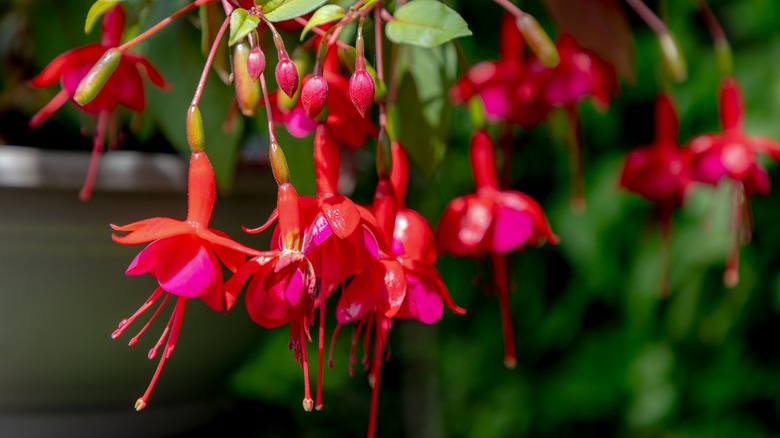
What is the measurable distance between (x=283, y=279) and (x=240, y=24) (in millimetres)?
101

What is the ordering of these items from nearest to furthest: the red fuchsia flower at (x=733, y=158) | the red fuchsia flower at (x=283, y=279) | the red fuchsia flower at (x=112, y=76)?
the red fuchsia flower at (x=283, y=279), the red fuchsia flower at (x=112, y=76), the red fuchsia flower at (x=733, y=158)

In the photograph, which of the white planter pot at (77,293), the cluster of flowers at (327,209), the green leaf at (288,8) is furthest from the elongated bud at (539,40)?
the white planter pot at (77,293)

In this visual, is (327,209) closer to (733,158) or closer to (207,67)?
(207,67)

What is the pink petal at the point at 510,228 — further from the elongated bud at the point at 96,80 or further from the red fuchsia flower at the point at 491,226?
the elongated bud at the point at 96,80

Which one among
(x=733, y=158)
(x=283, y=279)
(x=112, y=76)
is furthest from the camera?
(x=733, y=158)

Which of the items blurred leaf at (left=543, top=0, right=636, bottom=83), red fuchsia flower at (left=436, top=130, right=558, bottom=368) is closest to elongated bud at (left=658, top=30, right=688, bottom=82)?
blurred leaf at (left=543, top=0, right=636, bottom=83)

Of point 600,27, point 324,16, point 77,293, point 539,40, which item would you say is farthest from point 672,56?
point 77,293

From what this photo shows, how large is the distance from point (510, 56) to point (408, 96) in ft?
0.38

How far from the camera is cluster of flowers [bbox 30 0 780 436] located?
32 cm

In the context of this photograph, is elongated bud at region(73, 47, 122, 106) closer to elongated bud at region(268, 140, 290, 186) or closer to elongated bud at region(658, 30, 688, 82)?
elongated bud at region(268, 140, 290, 186)

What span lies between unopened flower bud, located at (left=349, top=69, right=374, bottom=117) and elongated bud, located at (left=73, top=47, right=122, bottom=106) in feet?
0.32

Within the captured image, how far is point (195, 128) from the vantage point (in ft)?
1.13

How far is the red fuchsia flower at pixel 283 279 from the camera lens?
0.31 meters

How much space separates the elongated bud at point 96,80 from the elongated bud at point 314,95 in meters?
0.08
